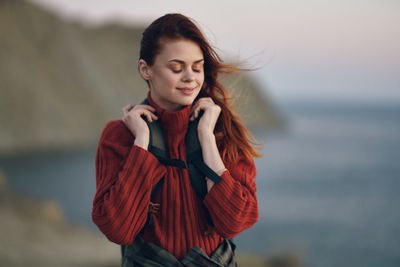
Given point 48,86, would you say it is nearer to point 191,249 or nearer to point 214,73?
point 214,73

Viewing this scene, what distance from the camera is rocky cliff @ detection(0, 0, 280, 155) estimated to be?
21.7 m

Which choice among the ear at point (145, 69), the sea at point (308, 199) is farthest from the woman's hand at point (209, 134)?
the sea at point (308, 199)

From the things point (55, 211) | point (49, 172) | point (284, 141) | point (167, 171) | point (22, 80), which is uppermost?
point (167, 171)

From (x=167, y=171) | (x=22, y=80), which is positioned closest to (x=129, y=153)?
(x=167, y=171)

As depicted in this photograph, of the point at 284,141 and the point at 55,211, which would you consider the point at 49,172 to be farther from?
the point at 284,141

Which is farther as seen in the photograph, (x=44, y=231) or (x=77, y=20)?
(x=77, y=20)

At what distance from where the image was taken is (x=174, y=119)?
173 cm

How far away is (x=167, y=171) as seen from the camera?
5.55ft

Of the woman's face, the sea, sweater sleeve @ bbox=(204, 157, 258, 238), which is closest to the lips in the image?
the woman's face

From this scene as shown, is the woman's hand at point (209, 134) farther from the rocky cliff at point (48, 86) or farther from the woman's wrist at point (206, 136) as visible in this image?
the rocky cliff at point (48, 86)

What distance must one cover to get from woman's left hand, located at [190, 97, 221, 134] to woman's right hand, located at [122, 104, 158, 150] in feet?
0.64

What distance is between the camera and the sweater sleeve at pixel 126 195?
1560 mm

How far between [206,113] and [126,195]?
51 centimetres

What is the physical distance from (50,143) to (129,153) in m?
23.6
